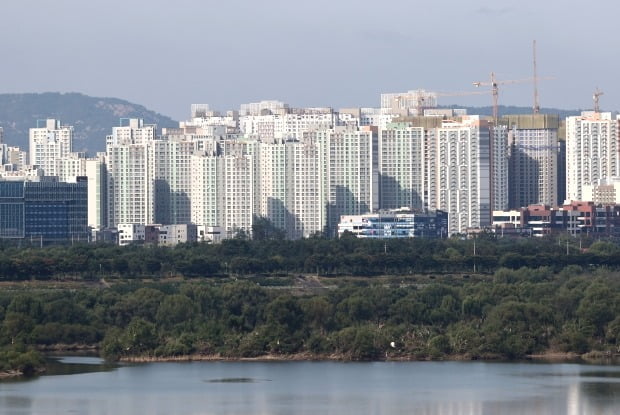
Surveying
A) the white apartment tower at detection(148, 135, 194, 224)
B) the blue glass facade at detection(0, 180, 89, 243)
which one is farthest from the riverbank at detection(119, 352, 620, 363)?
the white apartment tower at detection(148, 135, 194, 224)

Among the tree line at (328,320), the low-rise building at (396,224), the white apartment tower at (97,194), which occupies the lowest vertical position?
the tree line at (328,320)

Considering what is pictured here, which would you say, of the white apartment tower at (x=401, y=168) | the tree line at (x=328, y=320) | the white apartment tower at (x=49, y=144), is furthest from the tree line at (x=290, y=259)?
the white apartment tower at (x=49, y=144)

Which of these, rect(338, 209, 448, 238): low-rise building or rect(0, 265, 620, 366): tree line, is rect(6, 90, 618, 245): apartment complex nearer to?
rect(338, 209, 448, 238): low-rise building

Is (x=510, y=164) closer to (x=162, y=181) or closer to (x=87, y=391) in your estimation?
(x=162, y=181)

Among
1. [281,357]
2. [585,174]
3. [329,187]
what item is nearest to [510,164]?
[585,174]

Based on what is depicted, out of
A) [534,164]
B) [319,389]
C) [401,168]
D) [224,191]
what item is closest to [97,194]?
[224,191]

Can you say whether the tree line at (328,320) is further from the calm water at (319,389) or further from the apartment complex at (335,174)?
the apartment complex at (335,174)

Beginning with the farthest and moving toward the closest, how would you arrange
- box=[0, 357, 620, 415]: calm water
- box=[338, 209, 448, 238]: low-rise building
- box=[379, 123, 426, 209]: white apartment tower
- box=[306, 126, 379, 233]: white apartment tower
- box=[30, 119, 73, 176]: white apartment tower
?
1. box=[30, 119, 73, 176]: white apartment tower
2. box=[379, 123, 426, 209]: white apartment tower
3. box=[306, 126, 379, 233]: white apartment tower
4. box=[338, 209, 448, 238]: low-rise building
5. box=[0, 357, 620, 415]: calm water
